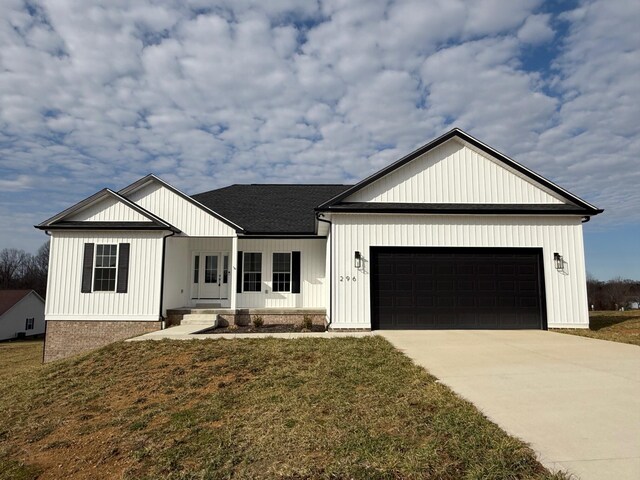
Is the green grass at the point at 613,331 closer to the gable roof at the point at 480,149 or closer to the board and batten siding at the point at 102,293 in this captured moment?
the gable roof at the point at 480,149

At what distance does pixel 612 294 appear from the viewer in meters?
39.8

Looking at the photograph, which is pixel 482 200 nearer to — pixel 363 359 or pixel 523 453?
pixel 363 359

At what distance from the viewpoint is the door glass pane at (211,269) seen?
15.8 meters

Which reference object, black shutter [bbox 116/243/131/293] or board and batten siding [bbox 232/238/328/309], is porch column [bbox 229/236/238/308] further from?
black shutter [bbox 116/243/131/293]

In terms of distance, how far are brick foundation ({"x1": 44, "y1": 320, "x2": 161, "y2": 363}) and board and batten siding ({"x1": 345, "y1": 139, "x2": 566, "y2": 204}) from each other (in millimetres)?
8579

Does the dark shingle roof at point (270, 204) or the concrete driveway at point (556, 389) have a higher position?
the dark shingle roof at point (270, 204)

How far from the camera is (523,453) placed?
3.46 m

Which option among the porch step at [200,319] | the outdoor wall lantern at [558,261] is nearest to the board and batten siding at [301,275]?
the porch step at [200,319]

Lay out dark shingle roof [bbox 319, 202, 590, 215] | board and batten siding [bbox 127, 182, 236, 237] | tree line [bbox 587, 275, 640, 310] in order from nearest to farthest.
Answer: dark shingle roof [bbox 319, 202, 590, 215] < board and batten siding [bbox 127, 182, 236, 237] < tree line [bbox 587, 275, 640, 310]

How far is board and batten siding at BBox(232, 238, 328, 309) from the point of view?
49.7 ft

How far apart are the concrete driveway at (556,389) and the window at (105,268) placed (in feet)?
31.1

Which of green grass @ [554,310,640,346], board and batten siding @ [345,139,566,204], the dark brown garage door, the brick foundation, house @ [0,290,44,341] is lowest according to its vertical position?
house @ [0,290,44,341]

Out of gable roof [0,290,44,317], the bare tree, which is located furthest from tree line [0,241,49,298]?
gable roof [0,290,44,317]

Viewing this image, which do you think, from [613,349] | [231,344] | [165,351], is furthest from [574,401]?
[165,351]
